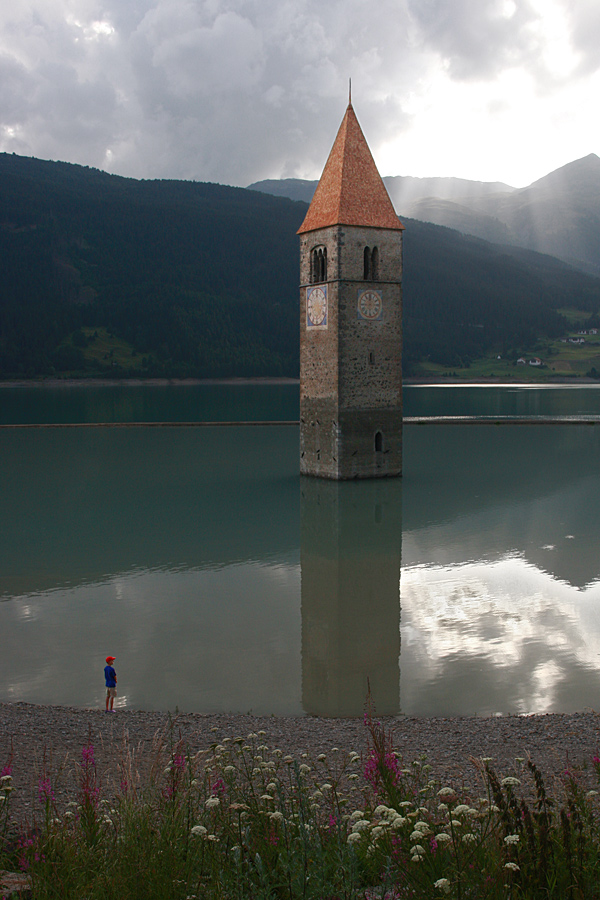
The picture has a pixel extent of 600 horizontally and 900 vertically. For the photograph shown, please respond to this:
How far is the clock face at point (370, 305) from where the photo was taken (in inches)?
1280

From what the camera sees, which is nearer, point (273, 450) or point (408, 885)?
point (408, 885)

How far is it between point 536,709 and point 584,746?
215cm

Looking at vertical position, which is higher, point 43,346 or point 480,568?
point 43,346

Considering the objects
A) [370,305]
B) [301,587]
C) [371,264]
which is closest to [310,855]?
[301,587]

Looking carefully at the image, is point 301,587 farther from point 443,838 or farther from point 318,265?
point 318,265

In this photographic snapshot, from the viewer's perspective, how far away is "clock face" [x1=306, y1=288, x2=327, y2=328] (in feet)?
108

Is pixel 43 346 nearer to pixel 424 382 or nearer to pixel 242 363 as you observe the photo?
pixel 242 363

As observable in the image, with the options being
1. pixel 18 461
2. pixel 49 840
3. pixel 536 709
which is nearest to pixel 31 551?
pixel 536 709

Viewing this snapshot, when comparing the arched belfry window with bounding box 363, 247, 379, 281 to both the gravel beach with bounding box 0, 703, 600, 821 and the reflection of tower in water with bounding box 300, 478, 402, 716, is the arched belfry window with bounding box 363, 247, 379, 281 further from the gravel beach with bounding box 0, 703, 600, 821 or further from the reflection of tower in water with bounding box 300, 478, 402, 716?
the gravel beach with bounding box 0, 703, 600, 821

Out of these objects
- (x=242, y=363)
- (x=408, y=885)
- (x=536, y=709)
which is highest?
(x=242, y=363)

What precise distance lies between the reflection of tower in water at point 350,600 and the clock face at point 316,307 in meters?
7.02

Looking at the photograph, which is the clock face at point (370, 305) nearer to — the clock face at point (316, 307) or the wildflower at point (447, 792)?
the clock face at point (316, 307)

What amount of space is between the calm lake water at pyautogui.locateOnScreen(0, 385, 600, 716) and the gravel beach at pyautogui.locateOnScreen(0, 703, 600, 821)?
0.95m

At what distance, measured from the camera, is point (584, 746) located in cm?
967
